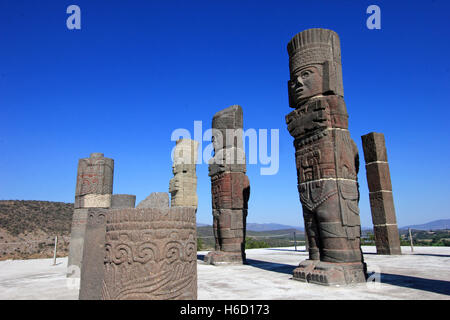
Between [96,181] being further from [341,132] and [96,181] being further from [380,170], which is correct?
[380,170]

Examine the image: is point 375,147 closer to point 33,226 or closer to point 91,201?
point 91,201

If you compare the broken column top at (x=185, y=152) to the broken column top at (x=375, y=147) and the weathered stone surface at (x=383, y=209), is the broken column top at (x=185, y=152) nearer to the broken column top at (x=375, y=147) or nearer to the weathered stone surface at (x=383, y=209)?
the broken column top at (x=375, y=147)

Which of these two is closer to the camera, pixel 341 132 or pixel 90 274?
pixel 90 274

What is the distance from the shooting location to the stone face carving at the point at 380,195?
35.0ft

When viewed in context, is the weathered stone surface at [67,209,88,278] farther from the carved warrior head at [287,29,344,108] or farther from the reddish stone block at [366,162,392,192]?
the reddish stone block at [366,162,392,192]

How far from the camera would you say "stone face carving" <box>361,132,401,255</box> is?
10664 millimetres

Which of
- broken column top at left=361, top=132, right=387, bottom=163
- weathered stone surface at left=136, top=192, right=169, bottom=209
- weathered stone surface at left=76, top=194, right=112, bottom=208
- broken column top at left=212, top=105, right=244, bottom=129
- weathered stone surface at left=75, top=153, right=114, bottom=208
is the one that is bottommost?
weathered stone surface at left=136, top=192, right=169, bottom=209

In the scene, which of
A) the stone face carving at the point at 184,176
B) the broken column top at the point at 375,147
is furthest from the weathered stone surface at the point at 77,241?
the broken column top at the point at 375,147

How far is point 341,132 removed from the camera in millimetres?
5816

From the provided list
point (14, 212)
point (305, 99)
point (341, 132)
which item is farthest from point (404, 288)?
point (14, 212)

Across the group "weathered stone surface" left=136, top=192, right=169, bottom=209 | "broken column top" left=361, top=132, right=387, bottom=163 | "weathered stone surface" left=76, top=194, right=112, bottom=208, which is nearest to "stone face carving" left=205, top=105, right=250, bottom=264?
"weathered stone surface" left=76, top=194, right=112, bottom=208

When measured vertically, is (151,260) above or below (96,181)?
below
